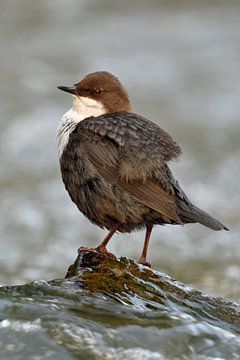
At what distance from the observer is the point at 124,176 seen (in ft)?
18.7

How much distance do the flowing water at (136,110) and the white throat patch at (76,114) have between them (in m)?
1.23

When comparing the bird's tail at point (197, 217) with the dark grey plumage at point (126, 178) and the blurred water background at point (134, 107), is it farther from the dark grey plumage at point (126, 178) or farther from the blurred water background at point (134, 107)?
the blurred water background at point (134, 107)

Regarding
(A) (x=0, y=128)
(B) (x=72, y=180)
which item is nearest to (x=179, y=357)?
(B) (x=72, y=180)

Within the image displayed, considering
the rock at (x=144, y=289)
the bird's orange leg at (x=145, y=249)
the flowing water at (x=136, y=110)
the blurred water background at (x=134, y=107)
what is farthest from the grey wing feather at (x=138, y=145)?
the blurred water background at (x=134, y=107)

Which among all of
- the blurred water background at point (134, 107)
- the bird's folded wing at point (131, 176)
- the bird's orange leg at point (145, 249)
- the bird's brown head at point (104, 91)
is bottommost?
the bird's orange leg at point (145, 249)

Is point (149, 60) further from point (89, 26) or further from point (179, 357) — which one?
point (179, 357)

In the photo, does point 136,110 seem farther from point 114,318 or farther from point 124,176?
point 114,318

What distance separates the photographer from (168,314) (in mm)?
5102

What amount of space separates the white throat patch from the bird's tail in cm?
94

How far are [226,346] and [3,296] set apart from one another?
1.27 metres

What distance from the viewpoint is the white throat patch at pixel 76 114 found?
20.1 feet

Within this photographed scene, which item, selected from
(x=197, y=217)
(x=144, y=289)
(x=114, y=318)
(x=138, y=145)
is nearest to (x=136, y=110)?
(x=138, y=145)

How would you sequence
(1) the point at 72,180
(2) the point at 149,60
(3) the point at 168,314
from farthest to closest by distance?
(2) the point at 149,60, (1) the point at 72,180, (3) the point at 168,314

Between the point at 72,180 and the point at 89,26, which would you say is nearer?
the point at 72,180
